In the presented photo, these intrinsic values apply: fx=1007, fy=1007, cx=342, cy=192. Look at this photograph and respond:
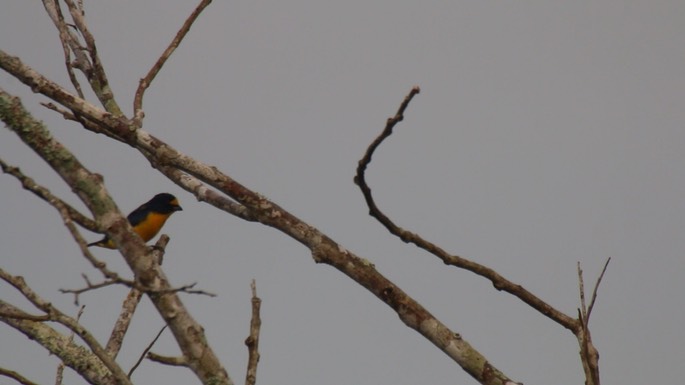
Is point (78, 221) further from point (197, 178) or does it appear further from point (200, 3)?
point (200, 3)

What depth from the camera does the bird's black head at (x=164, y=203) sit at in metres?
13.0

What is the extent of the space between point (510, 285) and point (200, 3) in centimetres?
292

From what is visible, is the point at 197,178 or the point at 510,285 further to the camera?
the point at 197,178

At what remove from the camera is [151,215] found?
12.8 m

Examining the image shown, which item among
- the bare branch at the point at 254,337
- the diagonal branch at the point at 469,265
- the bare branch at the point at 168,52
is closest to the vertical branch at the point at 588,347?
the diagonal branch at the point at 469,265

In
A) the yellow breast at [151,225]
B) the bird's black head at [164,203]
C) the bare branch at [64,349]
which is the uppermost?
the bird's black head at [164,203]

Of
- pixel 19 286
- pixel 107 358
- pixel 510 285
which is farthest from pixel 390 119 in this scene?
pixel 19 286

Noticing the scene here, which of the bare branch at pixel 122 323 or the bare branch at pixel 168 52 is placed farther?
the bare branch at pixel 168 52

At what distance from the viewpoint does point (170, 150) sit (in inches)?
196

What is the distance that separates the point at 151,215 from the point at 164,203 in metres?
0.34

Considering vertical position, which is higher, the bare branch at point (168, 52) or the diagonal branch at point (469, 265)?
the bare branch at point (168, 52)

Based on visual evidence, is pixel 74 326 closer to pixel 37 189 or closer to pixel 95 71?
pixel 37 189

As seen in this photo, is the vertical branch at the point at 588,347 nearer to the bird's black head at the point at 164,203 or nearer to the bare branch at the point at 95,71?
the bare branch at the point at 95,71

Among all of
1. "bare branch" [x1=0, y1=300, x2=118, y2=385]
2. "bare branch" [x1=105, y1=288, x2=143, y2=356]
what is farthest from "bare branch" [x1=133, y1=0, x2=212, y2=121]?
"bare branch" [x1=0, y1=300, x2=118, y2=385]
